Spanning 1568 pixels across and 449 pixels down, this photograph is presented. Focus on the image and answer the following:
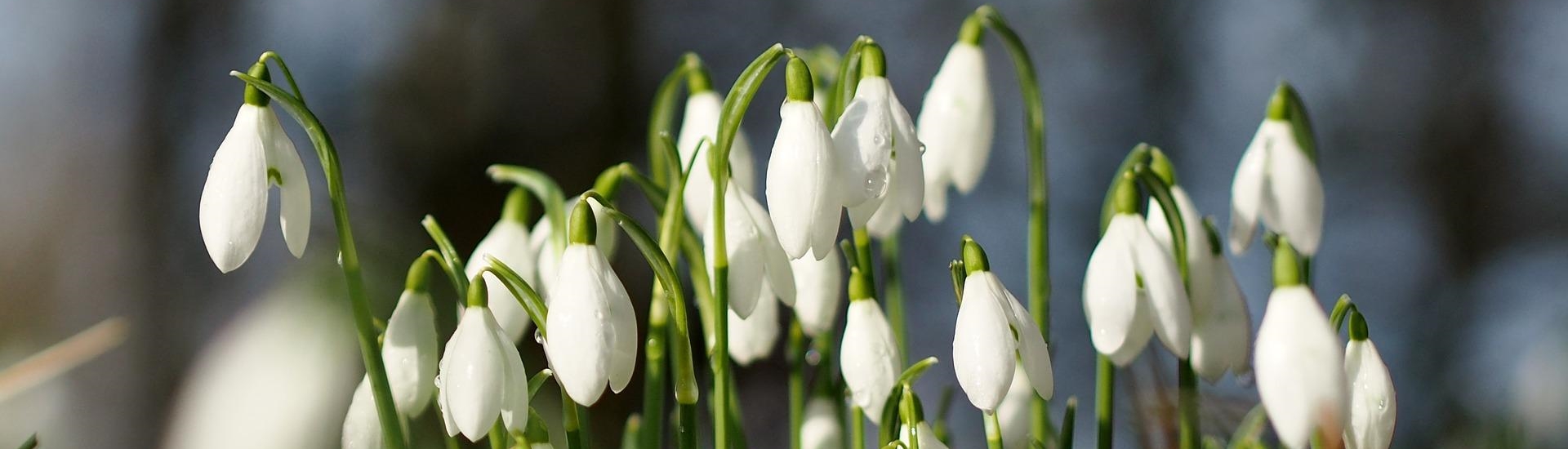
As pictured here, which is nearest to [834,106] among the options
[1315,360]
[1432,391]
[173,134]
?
[1315,360]

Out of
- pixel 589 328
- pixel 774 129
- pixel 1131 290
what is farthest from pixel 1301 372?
pixel 774 129

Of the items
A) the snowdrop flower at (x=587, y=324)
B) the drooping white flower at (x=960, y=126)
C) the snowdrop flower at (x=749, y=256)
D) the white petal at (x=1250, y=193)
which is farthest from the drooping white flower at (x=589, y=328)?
the white petal at (x=1250, y=193)

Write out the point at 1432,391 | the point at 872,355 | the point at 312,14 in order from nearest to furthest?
the point at 872,355 < the point at 312,14 < the point at 1432,391

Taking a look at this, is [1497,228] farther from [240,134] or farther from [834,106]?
Answer: [240,134]

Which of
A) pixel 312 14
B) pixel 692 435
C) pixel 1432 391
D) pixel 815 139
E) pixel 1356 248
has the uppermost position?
pixel 312 14

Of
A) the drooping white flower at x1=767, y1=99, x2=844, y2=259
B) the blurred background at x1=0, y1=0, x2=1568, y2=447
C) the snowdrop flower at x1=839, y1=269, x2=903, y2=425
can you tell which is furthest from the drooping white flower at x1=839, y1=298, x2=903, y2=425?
the blurred background at x1=0, y1=0, x2=1568, y2=447

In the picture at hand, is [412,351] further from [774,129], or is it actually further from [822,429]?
[774,129]

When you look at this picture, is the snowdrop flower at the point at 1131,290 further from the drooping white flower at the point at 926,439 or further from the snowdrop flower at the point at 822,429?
the snowdrop flower at the point at 822,429
